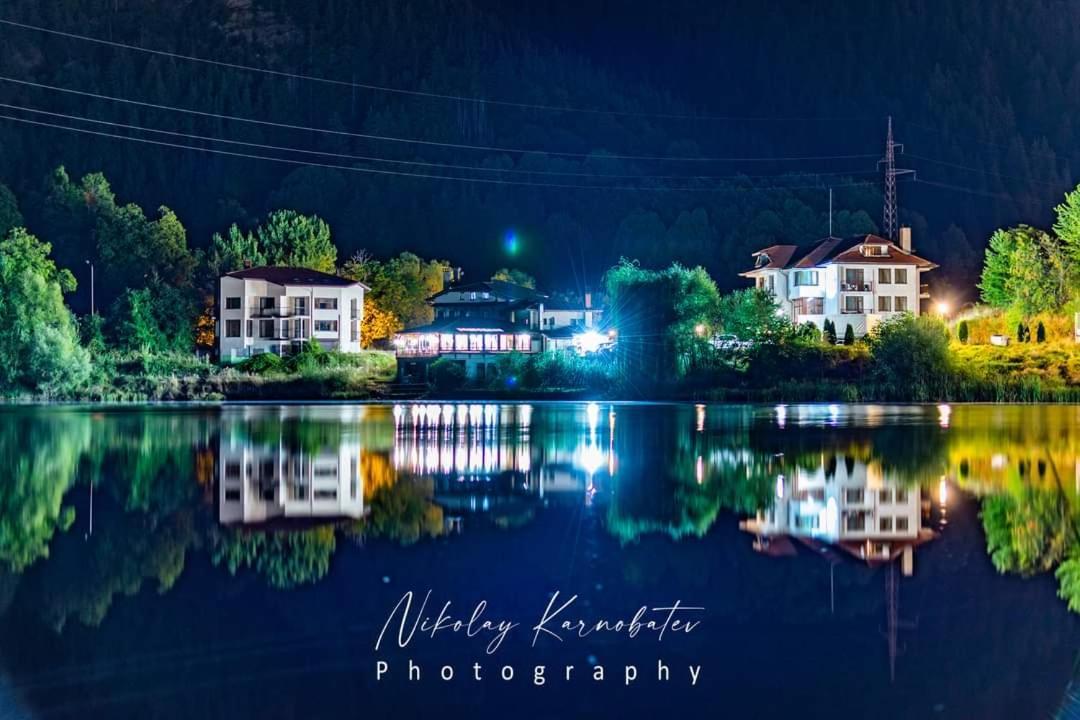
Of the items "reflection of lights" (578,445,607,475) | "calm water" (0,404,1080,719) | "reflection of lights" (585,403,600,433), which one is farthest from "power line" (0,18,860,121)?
"calm water" (0,404,1080,719)

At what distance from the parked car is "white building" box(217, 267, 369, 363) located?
25.6 m

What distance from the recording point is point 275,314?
7769 centimetres

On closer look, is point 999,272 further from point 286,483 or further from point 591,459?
point 286,483

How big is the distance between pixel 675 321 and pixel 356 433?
25467mm

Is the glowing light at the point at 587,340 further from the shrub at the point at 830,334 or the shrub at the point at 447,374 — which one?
the shrub at the point at 830,334

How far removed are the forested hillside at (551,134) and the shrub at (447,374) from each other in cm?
4285

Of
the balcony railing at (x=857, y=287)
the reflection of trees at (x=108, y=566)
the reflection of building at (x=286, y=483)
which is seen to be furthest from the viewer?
the balcony railing at (x=857, y=287)

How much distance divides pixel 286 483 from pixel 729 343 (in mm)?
41125

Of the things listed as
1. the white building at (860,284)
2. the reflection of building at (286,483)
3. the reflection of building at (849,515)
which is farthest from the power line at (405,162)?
the reflection of building at (849,515)

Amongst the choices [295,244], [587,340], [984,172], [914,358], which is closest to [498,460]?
[914,358]

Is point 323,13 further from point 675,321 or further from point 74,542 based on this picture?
point 74,542

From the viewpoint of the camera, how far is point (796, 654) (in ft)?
34.8

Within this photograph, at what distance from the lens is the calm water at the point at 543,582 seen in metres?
9.77

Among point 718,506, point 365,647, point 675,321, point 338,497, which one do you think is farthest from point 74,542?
point 675,321
